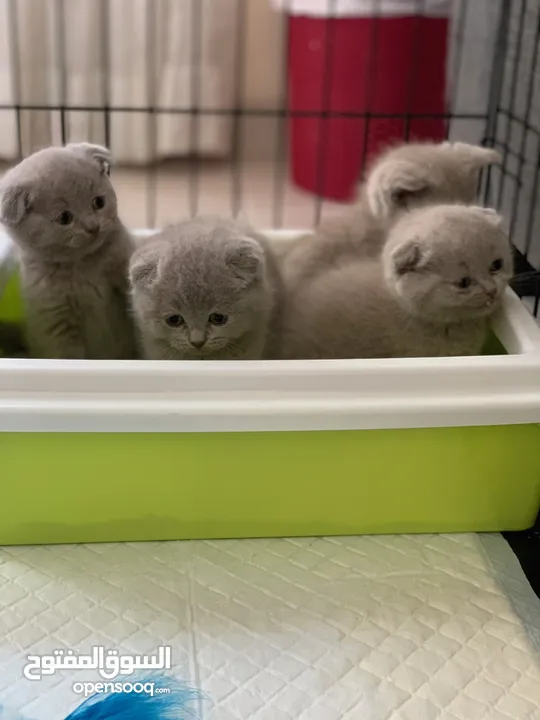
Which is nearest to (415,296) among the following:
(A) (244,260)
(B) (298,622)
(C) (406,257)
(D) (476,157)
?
(C) (406,257)

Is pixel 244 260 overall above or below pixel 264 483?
above

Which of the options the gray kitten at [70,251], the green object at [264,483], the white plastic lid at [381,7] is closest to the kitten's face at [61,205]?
the gray kitten at [70,251]

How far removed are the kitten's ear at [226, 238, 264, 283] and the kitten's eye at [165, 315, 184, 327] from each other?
0.32 feet

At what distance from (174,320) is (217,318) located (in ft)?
0.19

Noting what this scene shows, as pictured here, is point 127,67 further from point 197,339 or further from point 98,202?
point 197,339

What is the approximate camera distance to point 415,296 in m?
1.21

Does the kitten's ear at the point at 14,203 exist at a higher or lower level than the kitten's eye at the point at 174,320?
higher

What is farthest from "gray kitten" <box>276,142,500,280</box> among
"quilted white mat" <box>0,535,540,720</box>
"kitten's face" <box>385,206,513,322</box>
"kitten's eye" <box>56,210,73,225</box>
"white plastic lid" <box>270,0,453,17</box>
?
"white plastic lid" <box>270,0,453,17</box>

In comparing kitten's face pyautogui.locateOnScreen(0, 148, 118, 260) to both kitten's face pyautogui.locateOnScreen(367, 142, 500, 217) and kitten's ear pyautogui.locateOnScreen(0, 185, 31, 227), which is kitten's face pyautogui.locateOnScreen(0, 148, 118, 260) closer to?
kitten's ear pyautogui.locateOnScreen(0, 185, 31, 227)

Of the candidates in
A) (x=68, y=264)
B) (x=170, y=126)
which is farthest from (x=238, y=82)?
(x=68, y=264)

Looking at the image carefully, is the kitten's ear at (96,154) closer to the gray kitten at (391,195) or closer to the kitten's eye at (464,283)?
the gray kitten at (391,195)

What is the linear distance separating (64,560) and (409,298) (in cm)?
59

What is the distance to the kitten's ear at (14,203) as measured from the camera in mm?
1163

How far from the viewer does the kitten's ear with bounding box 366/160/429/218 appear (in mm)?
1390
